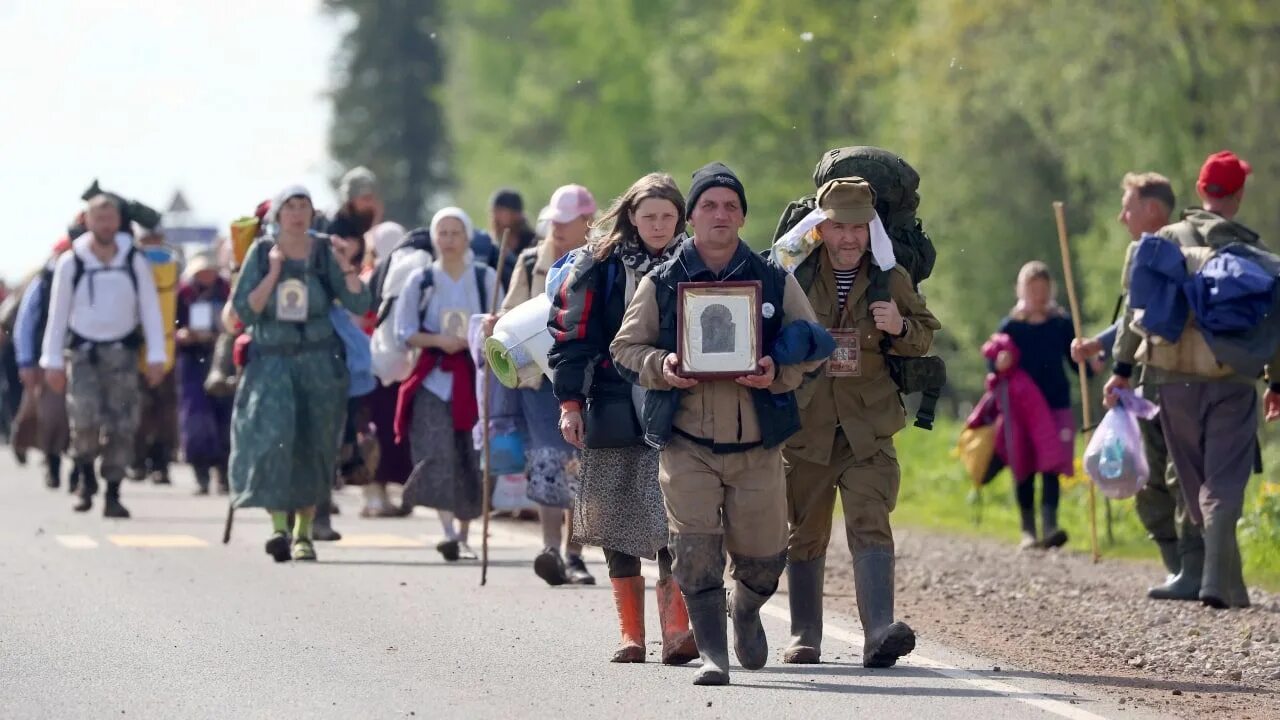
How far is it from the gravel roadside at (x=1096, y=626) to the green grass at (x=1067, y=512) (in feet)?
1.99

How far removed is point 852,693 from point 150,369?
1040cm

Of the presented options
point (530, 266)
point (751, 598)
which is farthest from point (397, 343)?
point (751, 598)

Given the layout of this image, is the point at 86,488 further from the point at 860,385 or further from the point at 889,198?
the point at 889,198

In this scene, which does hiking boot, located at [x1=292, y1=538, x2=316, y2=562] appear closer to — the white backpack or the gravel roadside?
the white backpack

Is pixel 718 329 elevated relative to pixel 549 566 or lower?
elevated

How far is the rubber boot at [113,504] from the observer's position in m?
19.1

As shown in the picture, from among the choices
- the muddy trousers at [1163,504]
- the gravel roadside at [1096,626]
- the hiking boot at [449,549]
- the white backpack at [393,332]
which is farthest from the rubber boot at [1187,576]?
the white backpack at [393,332]

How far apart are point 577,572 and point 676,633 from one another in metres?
3.94

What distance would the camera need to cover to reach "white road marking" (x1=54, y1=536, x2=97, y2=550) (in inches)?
648

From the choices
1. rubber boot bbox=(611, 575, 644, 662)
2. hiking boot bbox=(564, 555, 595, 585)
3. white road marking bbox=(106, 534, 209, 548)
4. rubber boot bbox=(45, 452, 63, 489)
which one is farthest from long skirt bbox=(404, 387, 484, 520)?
rubber boot bbox=(45, 452, 63, 489)

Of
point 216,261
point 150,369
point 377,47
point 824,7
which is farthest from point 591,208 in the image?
point 377,47

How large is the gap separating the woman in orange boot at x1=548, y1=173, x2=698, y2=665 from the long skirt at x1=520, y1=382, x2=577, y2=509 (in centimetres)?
297

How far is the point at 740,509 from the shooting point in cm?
962

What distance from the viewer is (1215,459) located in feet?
43.1
